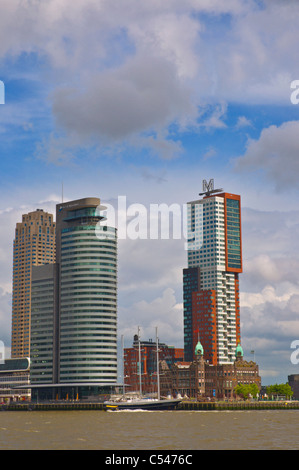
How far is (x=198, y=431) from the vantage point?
130 metres
